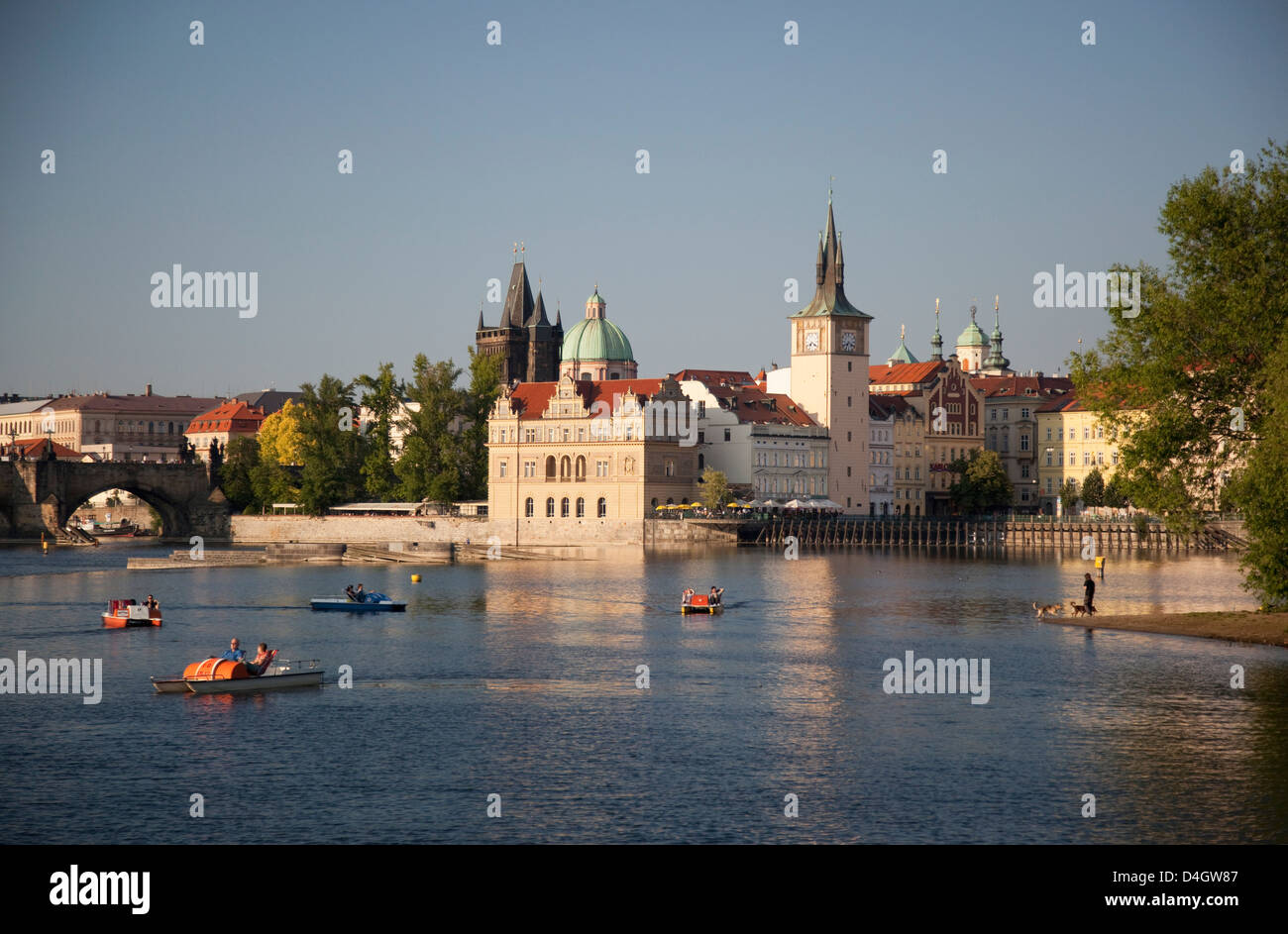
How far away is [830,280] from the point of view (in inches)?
6624

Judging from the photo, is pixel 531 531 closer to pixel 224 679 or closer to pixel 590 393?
pixel 590 393

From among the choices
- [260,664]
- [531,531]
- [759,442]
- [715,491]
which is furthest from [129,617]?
[759,442]

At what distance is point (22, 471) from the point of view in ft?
484

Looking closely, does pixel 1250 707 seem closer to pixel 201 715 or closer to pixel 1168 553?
pixel 201 715

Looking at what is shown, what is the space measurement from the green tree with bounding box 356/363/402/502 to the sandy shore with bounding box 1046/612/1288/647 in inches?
3926

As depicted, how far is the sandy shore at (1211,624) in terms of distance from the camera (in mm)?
54812

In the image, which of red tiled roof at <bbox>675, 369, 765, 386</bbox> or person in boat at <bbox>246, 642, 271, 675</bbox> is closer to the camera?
person in boat at <bbox>246, 642, 271, 675</bbox>

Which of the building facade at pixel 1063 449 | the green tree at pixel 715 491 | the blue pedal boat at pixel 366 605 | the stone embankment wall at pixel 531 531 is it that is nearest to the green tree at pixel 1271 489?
the blue pedal boat at pixel 366 605

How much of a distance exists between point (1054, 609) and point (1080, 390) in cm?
1296

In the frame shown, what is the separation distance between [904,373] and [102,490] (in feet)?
288

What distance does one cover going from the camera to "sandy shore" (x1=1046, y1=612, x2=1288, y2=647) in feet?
180

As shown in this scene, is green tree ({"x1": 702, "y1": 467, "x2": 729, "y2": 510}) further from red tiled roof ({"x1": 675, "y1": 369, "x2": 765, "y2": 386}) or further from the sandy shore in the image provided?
the sandy shore

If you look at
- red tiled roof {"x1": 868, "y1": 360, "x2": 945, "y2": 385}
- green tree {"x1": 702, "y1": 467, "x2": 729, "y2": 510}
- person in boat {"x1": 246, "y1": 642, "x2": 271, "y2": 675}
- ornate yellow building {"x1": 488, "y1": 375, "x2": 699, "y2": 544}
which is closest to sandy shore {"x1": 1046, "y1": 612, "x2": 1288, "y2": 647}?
person in boat {"x1": 246, "y1": 642, "x2": 271, "y2": 675}
